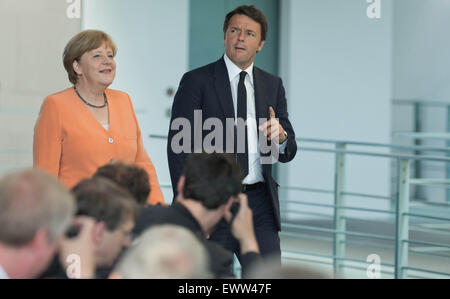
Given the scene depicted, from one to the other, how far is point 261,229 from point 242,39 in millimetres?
770

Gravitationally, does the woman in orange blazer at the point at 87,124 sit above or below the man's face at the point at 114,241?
above

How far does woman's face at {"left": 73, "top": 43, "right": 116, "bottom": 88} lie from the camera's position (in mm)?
2855

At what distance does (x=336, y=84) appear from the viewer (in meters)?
7.12

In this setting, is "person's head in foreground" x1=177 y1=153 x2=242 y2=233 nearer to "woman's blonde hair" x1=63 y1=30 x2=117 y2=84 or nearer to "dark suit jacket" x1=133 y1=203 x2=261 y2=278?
"dark suit jacket" x1=133 y1=203 x2=261 y2=278

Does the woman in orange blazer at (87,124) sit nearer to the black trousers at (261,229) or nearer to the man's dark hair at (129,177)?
the black trousers at (261,229)

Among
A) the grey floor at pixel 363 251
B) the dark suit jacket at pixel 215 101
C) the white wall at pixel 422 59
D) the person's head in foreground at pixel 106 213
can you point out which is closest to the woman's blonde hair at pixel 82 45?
the dark suit jacket at pixel 215 101

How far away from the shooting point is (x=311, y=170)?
6.99 metres

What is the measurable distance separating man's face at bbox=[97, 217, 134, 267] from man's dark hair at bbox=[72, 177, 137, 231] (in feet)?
0.04

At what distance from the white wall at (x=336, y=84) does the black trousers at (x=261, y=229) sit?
3862 millimetres

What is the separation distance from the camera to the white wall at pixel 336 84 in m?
6.95

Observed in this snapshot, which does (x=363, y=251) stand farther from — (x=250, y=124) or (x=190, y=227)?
(x=190, y=227)

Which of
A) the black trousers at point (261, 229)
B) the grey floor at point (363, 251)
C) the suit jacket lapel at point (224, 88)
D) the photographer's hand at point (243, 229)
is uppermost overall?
the suit jacket lapel at point (224, 88)
